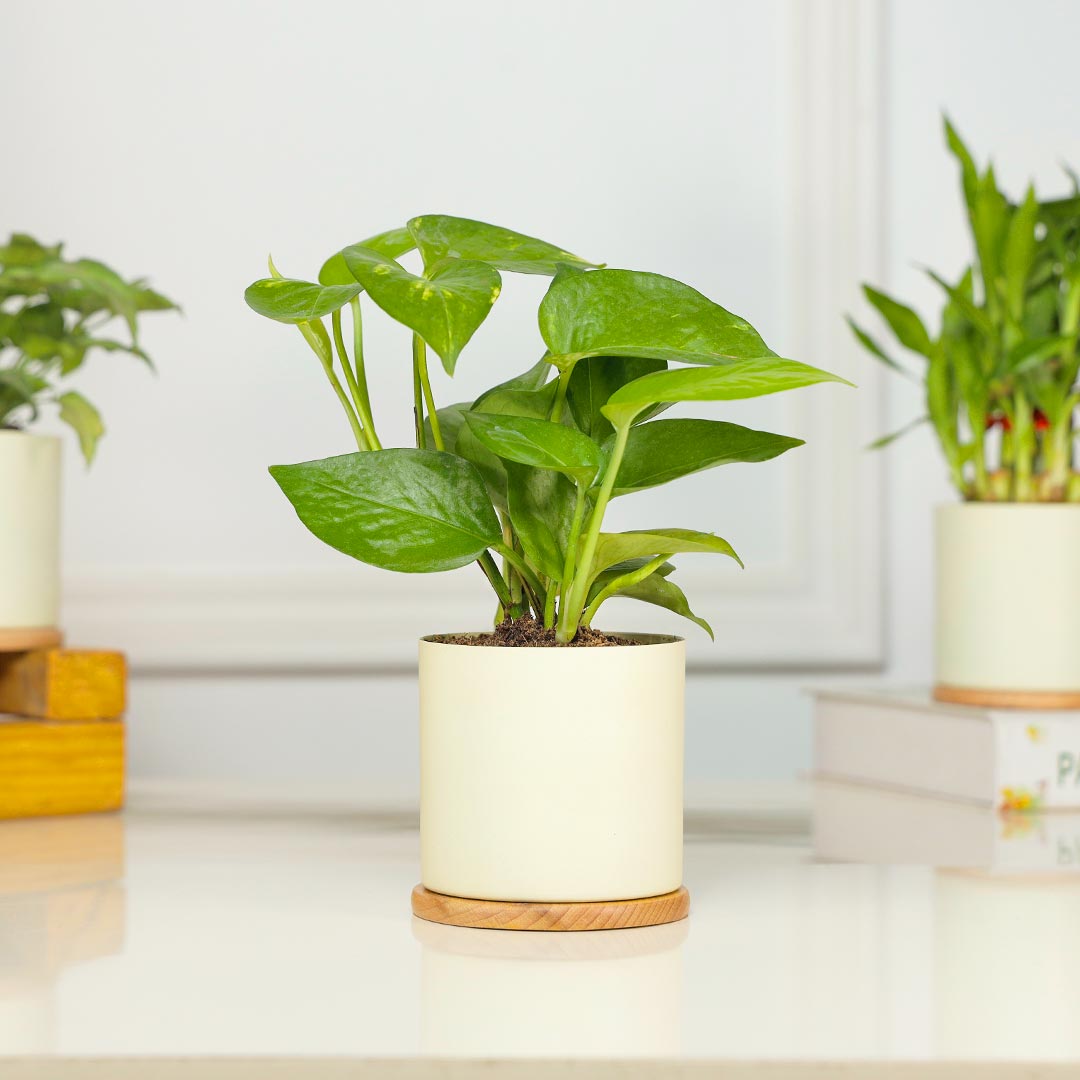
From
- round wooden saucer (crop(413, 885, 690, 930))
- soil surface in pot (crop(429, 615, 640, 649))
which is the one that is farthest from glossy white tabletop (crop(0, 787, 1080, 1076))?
soil surface in pot (crop(429, 615, 640, 649))

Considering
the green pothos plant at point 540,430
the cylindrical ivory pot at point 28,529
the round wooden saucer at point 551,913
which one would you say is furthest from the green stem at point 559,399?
the cylindrical ivory pot at point 28,529

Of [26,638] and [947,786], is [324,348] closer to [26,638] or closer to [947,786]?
[26,638]

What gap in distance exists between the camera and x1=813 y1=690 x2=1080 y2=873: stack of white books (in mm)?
701

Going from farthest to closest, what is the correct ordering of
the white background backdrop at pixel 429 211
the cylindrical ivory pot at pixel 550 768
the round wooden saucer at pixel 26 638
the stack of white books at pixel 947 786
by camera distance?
the white background backdrop at pixel 429 211
the round wooden saucer at pixel 26 638
the stack of white books at pixel 947 786
the cylindrical ivory pot at pixel 550 768

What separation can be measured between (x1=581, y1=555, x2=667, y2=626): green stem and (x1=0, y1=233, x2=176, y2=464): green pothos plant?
40 centimetres

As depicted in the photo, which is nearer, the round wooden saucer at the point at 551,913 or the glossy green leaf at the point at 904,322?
the round wooden saucer at the point at 551,913

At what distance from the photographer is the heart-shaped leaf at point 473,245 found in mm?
499

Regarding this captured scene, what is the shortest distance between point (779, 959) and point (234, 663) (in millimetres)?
630

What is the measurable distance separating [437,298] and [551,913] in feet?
0.79

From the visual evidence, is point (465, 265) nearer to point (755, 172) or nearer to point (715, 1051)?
point (715, 1051)

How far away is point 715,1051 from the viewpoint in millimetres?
398

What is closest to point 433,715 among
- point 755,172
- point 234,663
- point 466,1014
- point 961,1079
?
point 466,1014

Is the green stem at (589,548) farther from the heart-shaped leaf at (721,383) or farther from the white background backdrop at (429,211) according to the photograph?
the white background backdrop at (429,211)

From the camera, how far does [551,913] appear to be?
52 centimetres
